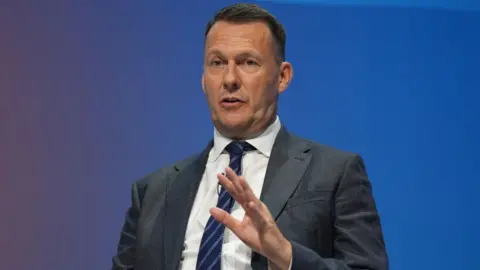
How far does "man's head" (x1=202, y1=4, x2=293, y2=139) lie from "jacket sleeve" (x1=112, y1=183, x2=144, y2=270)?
0.33 m

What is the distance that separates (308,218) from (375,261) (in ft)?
0.64

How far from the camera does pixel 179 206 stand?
6.97 feet

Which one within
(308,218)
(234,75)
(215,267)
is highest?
(234,75)

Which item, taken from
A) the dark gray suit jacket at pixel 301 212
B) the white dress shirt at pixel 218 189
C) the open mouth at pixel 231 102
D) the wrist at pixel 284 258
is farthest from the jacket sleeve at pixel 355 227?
the open mouth at pixel 231 102

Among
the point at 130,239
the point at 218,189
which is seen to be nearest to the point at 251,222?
the point at 218,189

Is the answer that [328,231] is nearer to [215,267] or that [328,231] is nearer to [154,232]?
[215,267]

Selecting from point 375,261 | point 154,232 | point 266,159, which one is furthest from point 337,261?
point 154,232

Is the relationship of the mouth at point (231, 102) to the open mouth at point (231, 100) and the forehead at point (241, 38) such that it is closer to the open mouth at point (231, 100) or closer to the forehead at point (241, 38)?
the open mouth at point (231, 100)

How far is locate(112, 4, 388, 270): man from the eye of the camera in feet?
6.40

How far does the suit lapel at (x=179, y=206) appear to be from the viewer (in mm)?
2041

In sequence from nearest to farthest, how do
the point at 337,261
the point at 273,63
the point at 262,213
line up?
the point at 262,213 → the point at 337,261 → the point at 273,63

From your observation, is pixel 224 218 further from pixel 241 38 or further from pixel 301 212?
pixel 241 38

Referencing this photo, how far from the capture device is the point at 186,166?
7.45 ft

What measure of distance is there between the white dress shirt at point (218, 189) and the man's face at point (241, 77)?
0.04 metres
